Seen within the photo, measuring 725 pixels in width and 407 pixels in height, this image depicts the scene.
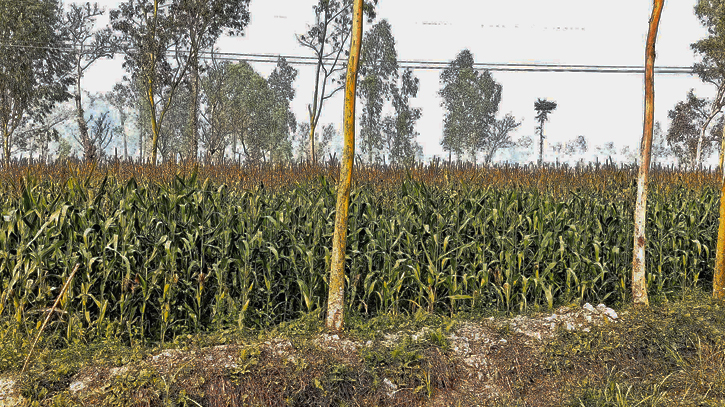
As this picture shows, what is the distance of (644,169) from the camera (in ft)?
17.5

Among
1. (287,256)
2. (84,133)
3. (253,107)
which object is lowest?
(287,256)

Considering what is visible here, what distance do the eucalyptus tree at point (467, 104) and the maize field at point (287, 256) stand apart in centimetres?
4557

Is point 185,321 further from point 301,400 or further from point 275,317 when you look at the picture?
point 301,400

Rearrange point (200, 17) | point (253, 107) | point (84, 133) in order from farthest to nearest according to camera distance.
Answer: point (253, 107) → point (200, 17) → point (84, 133)

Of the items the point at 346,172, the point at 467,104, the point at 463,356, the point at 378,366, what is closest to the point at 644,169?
the point at 463,356

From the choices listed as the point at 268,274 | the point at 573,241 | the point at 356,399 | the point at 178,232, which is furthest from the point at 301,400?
the point at 573,241

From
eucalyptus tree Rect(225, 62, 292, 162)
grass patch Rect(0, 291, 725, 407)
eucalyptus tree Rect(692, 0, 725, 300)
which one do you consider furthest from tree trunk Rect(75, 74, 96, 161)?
eucalyptus tree Rect(692, 0, 725, 300)

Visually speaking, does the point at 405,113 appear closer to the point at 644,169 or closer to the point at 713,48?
the point at 713,48

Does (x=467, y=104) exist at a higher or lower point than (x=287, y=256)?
higher

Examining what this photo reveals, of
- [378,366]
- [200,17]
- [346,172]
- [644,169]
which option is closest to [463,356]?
[378,366]

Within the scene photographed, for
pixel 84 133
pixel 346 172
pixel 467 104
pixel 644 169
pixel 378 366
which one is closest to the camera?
pixel 378 366

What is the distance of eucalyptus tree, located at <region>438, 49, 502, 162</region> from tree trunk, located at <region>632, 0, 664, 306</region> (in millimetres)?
45996

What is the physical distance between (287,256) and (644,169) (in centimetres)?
376

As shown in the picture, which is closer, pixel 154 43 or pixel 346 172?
pixel 346 172
